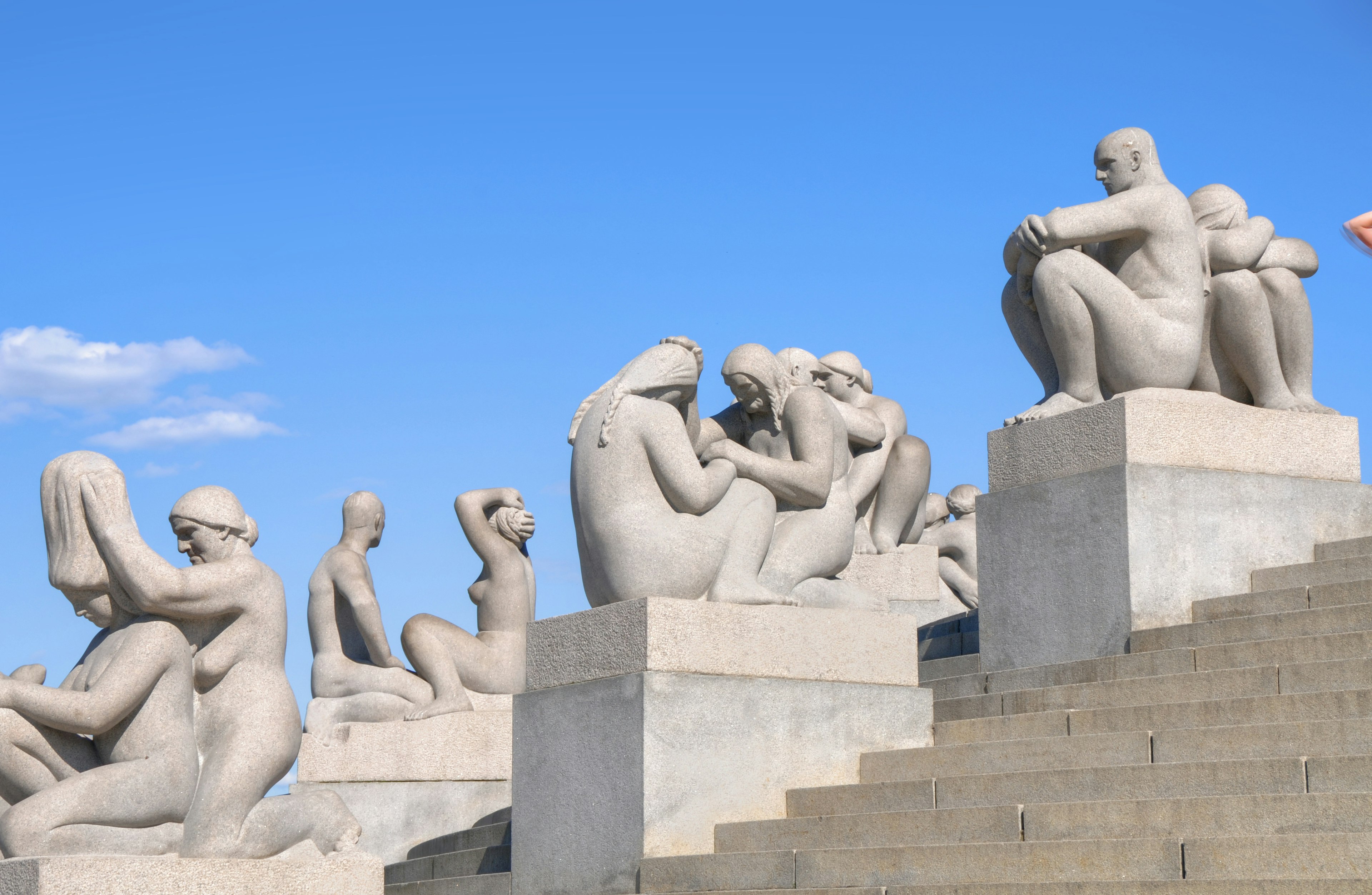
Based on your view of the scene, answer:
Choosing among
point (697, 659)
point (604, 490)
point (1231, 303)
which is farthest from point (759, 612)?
point (1231, 303)

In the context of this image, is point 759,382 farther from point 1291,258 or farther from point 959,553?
point 959,553

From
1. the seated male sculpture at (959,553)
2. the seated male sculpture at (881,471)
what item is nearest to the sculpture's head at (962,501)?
the seated male sculpture at (959,553)

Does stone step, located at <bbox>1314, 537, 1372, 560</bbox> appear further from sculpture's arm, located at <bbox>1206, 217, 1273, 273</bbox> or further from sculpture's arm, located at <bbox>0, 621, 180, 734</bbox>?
sculpture's arm, located at <bbox>0, 621, 180, 734</bbox>

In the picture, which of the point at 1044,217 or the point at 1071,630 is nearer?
the point at 1071,630

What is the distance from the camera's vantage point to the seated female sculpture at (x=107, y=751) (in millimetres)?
7035

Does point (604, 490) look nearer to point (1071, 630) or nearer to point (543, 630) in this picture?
point (543, 630)

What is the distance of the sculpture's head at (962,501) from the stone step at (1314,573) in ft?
25.0

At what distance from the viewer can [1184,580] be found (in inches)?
387

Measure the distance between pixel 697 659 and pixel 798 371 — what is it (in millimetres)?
2922

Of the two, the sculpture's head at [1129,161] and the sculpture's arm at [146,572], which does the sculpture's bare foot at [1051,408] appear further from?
the sculpture's arm at [146,572]

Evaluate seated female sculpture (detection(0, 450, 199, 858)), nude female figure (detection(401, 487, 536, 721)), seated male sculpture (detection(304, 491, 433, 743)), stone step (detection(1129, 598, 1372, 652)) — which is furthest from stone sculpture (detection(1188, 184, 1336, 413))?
seated female sculpture (detection(0, 450, 199, 858))

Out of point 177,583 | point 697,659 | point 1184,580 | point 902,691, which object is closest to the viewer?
point 177,583

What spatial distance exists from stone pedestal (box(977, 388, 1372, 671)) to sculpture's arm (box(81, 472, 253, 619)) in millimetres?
4744

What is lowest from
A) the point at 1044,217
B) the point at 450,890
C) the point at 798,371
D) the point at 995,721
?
the point at 450,890
